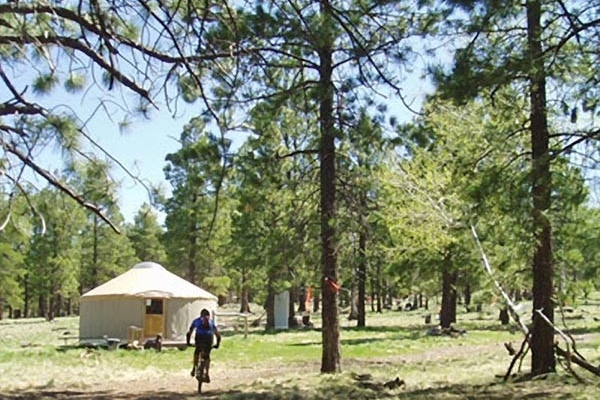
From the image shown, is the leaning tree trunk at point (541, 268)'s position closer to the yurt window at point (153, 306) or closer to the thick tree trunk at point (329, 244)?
the thick tree trunk at point (329, 244)

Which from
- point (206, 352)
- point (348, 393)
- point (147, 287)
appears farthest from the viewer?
point (147, 287)

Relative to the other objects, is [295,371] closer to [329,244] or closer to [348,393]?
[329,244]

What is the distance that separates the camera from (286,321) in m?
27.4

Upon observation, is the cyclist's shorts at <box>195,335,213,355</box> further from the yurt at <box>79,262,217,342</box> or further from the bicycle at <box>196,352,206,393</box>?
the yurt at <box>79,262,217,342</box>

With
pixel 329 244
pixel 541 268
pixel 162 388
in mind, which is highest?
pixel 329 244

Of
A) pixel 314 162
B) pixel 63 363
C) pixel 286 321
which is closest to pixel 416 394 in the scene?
pixel 314 162

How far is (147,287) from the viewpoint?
69.1ft

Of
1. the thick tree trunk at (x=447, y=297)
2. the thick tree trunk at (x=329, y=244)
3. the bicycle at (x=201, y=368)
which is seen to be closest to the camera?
the bicycle at (x=201, y=368)

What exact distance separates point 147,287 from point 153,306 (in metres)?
0.66

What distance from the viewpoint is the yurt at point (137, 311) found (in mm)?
20469

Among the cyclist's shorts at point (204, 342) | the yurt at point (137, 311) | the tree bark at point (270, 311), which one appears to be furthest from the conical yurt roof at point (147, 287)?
the cyclist's shorts at point (204, 342)

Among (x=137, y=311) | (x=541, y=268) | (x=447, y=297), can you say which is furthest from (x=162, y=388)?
(x=447, y=297)

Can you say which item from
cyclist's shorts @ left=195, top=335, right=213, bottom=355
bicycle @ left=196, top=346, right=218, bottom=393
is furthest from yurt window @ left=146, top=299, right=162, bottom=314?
cyclist's shorts @ left=195, top=335, right=213, bottom=355

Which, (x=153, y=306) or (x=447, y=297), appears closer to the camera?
(x=153, y=306)
